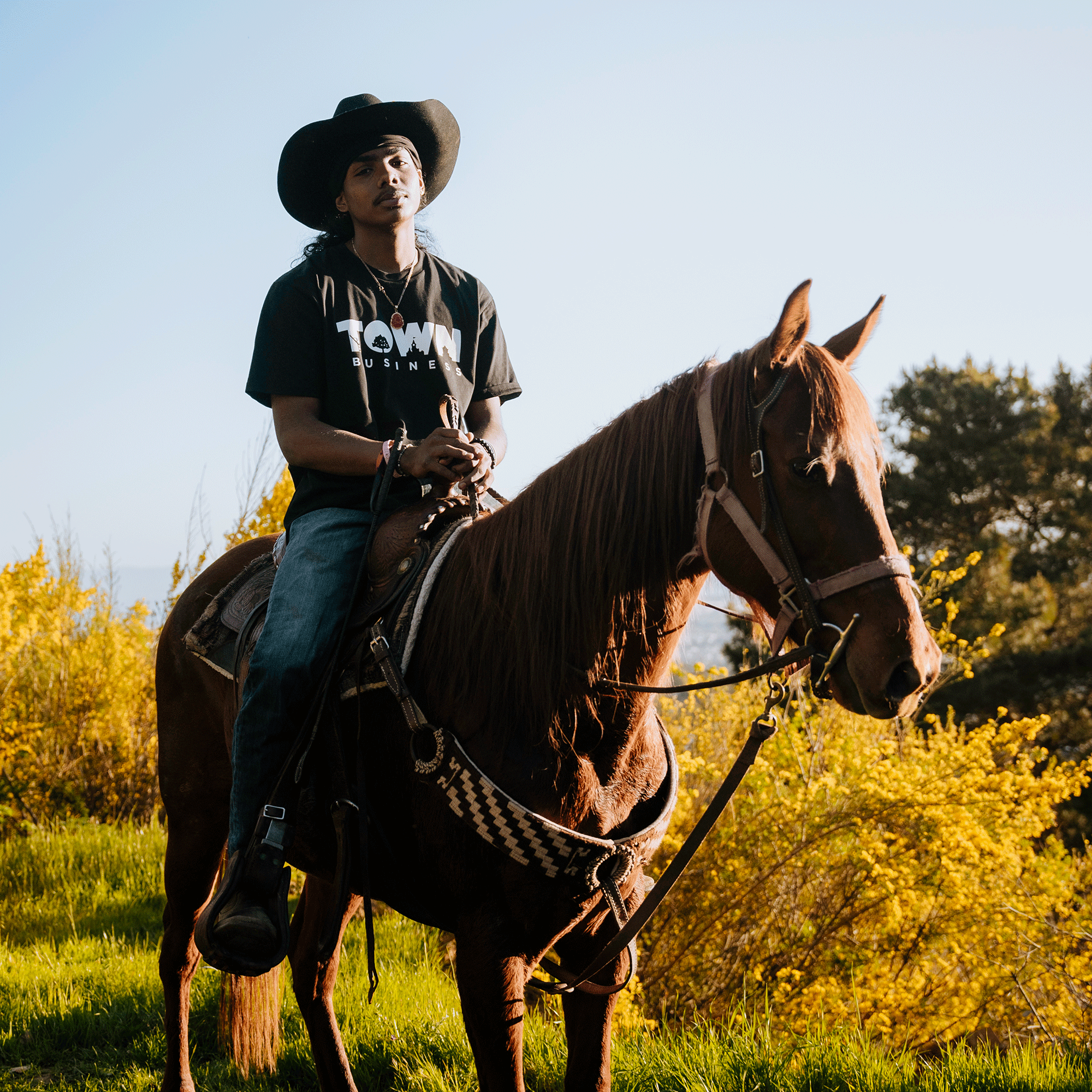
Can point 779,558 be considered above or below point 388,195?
below

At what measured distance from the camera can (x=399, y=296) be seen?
10.2ft

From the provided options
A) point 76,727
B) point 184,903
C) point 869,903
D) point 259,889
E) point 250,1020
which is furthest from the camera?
point 76,727

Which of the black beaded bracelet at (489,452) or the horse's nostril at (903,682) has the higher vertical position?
A: the black beaded bracelet at (489,452)

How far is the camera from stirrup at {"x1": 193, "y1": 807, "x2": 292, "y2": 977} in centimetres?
245

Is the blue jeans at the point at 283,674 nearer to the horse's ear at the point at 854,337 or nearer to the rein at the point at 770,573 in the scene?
the rein at the point at 770,573

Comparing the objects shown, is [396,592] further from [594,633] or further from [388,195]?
[388,195]

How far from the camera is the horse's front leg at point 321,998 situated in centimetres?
347

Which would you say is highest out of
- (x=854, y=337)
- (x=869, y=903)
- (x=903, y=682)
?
(x=854, y=337)

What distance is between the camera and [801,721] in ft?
20.1

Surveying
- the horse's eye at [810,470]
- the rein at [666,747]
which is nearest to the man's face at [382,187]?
the rein at [666,747]

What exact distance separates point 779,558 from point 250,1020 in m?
3.36

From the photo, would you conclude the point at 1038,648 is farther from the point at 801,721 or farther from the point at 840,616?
the point at 840,616

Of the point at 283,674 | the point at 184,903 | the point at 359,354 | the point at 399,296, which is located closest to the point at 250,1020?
the point at 184,903

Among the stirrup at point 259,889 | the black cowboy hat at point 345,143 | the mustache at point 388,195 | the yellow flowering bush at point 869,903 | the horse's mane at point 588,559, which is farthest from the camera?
the yellow flowering bush at point 869,903
